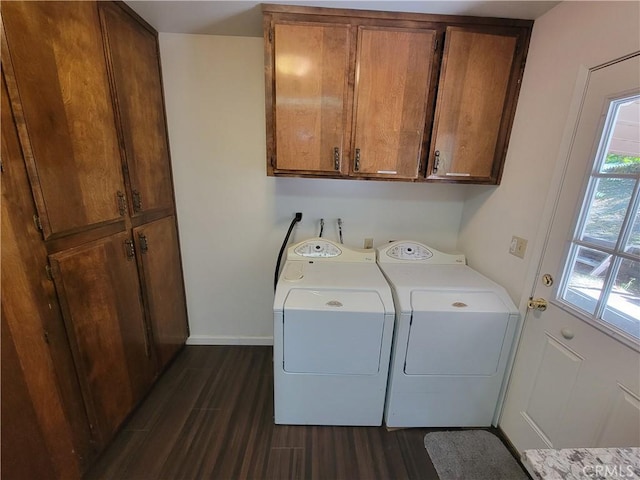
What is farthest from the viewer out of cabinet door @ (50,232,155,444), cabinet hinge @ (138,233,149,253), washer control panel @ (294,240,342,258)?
washer control panel @ (294,240,342,258)

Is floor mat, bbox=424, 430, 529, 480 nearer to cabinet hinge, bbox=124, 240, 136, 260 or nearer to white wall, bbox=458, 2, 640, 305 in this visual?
white wall, bbox=458, 2, 640, 305

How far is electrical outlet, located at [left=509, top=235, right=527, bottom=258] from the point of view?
1.49 m

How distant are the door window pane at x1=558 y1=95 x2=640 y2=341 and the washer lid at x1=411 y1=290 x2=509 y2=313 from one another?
364mm

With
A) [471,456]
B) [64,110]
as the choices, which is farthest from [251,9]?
[471,456]

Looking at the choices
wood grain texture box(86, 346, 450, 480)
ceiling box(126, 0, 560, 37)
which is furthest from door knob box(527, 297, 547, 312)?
ceiling box(126, 0, 560, 37)

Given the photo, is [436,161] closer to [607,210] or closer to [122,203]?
[607,210]

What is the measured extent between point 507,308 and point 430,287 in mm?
434

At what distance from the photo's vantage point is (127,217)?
150 cm

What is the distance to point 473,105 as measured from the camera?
1550 mm

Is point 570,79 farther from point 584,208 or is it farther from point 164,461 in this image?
point 164,461
